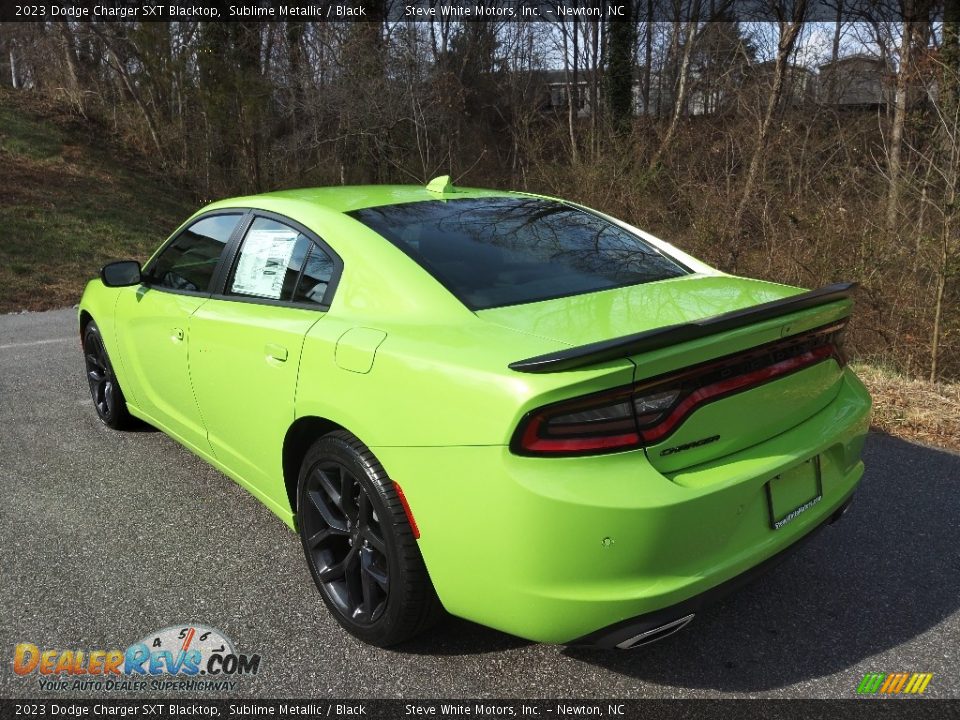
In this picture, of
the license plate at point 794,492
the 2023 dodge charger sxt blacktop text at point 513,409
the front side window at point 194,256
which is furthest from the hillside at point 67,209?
the front side window at point 194,256

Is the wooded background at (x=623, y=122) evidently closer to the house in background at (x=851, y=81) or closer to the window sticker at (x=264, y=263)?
the house in background at (x=851, y=81)

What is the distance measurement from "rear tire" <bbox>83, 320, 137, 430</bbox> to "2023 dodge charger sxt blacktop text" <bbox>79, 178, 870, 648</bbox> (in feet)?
4.85

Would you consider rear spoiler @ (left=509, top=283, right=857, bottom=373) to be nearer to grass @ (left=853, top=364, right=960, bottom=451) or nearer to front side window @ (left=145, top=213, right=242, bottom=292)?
front side window @ (left=145, top=213, right=242, bottom=292)

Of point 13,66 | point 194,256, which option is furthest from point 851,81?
point 13,66

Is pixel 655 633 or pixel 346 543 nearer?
pixel 655 633

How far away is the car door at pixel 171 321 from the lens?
3.48m

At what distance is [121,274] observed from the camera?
158 inches

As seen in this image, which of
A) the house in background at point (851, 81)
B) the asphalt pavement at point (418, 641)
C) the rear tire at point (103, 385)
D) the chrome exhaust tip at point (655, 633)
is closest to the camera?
the chrome exhaust tip at point (655, 633)

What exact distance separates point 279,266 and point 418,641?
1.52 m

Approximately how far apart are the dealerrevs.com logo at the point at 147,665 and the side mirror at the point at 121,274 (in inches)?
77.2

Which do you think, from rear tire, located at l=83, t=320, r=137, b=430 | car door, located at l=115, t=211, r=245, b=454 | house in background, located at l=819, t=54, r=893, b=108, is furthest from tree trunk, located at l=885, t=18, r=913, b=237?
rear tire, located at l=83, t=320, r=137, b=430

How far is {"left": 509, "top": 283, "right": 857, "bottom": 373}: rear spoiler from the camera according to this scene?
198cm

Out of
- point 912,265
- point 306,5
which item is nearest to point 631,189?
point 912,265

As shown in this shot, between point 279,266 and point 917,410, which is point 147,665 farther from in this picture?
point 917,410
